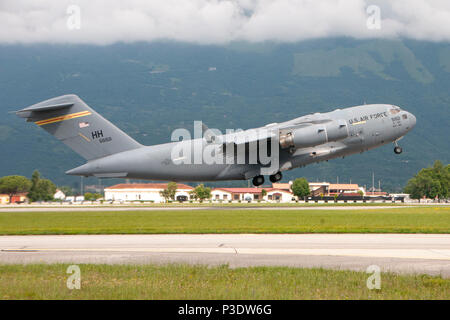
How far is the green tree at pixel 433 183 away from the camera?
137 m

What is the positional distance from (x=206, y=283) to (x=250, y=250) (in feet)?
23.0

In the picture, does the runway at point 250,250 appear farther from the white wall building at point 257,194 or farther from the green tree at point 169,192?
the white wall building at point 257,194

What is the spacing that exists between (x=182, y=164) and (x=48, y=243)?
76.7 ft

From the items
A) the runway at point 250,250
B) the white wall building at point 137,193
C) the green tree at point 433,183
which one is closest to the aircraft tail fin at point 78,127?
the runway at point 250,250

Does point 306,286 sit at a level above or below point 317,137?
below

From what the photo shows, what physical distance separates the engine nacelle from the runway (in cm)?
1952

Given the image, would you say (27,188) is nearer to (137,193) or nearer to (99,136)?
(137,193)

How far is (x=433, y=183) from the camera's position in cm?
13788

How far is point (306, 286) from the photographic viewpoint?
501 inches

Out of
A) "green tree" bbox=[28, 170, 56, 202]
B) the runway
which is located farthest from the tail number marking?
"green tree" bbox=[28, 170, 56, 202]

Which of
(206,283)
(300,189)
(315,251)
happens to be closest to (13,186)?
(300,189)

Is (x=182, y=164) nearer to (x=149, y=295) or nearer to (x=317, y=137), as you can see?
(x=317, y=137)

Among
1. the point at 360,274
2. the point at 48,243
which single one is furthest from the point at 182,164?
the point at 360,274
